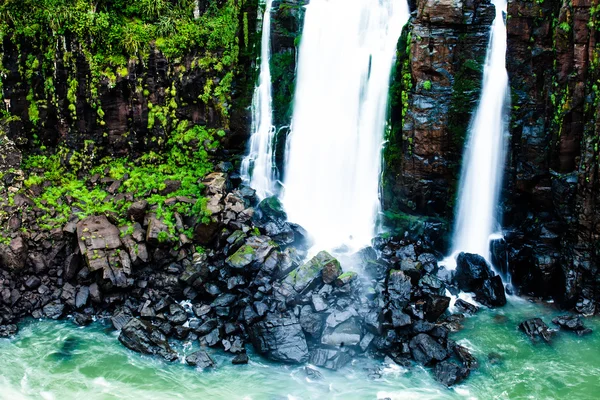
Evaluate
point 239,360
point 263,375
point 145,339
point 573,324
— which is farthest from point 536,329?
point 145,339

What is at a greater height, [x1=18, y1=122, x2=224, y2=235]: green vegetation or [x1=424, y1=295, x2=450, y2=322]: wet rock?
[x1=18, y1=122, x2=224, y2=235]: green vegetation

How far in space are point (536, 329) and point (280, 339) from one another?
7.58m

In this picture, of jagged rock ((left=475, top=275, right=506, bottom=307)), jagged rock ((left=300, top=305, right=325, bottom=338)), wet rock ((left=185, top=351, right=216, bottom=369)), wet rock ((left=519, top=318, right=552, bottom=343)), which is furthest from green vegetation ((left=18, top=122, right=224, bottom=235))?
wet rock ((left=519, top=318, right=552, bottom=343))

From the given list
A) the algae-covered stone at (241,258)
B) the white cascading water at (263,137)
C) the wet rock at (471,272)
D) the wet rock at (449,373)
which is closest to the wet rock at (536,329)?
the wet rock at (471,272)

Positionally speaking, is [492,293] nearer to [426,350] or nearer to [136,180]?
[426,350]

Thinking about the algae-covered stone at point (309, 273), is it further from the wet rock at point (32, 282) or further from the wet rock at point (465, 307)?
the wet rock at point (32, 282)

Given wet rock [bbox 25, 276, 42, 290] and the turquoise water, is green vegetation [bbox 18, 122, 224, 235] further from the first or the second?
the turquoise water

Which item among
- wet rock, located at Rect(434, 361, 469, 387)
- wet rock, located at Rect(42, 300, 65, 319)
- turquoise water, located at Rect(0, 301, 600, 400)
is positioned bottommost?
turquoise water, located at Rect(0, 301, 600, 400)

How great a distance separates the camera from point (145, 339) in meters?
15.0

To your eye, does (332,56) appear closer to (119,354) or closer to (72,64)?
(72,64)

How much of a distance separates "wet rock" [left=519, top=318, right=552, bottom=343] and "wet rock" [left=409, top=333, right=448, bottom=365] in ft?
9.67

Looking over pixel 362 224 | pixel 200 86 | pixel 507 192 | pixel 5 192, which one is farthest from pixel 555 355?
pixel 5 192

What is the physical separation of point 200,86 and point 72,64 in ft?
16.0

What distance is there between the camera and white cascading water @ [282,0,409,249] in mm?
19547
